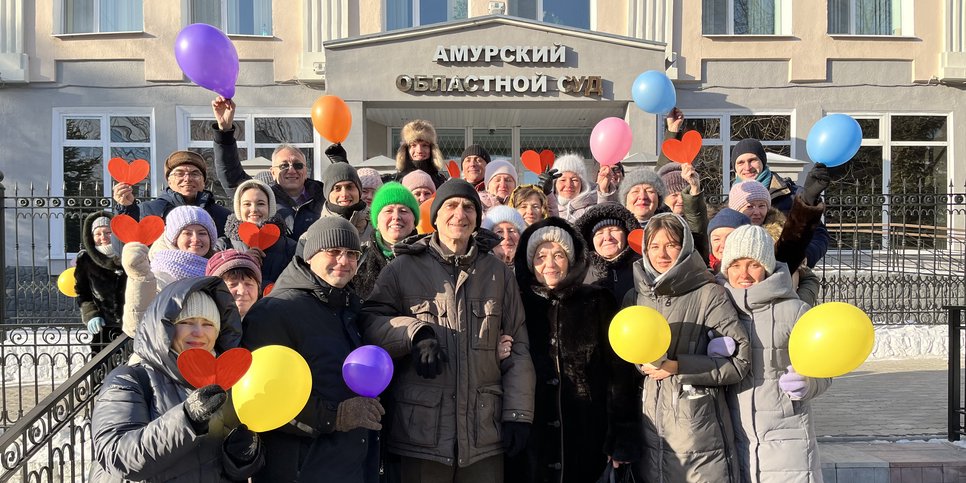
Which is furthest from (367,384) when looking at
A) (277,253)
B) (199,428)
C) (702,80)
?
(702,80)

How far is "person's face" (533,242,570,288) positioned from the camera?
11.0 ft

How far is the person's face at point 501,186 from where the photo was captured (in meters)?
4.85

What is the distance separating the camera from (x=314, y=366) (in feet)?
9.27

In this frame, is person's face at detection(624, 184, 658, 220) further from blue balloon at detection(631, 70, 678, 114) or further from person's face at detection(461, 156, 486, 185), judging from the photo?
blue balloon at detection(631, 70, 678, 114)

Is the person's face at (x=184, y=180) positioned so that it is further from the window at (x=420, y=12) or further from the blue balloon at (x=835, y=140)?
the window at (x=420, y=12)

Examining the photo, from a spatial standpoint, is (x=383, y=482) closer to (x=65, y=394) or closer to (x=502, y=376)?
(x=502, y=376)

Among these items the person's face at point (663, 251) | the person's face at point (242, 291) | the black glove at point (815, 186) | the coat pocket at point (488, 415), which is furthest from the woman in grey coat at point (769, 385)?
the person's face at point (242, 291)

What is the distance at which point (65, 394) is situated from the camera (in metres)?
3.70

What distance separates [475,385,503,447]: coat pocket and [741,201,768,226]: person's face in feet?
6.52

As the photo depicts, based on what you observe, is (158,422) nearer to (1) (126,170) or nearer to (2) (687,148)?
(2) (687,148)

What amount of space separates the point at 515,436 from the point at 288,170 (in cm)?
251

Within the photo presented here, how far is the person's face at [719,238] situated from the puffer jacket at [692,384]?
0.51m

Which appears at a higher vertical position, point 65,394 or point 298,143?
point 298,143

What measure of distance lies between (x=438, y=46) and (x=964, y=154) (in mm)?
9637
